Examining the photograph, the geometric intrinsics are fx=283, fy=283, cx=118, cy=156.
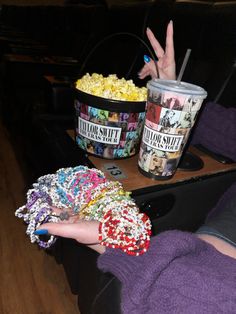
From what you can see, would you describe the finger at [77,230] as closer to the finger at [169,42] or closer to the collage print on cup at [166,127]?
the collage print on cup at [166,127]

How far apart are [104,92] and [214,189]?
0.36 metres

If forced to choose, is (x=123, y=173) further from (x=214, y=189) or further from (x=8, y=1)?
(x=8, y=1)

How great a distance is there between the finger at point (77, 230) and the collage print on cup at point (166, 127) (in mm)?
191

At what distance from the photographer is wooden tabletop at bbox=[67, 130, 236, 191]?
0.57 m

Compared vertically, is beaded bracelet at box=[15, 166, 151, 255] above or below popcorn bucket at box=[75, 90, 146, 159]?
below

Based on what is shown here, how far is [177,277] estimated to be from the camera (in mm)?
352

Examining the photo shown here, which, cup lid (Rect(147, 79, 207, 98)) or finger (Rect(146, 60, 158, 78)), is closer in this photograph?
cup lid (Rect(147, 79, 207, 98))

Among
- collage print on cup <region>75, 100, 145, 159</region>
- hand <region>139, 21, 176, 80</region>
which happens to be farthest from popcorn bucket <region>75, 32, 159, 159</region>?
hand <region>139, 21, 176, 80</region>

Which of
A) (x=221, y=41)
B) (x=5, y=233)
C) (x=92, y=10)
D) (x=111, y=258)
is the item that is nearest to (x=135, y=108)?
(x=111, y=258)

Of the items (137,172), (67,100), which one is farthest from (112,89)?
(67,100)

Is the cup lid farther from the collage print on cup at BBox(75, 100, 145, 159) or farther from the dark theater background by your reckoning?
the dark theater background

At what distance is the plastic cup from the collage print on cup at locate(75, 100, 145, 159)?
45 millimetres

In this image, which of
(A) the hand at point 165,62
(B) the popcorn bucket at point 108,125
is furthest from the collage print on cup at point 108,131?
(A) the hand at point 165,62

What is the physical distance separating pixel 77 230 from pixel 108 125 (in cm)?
23
